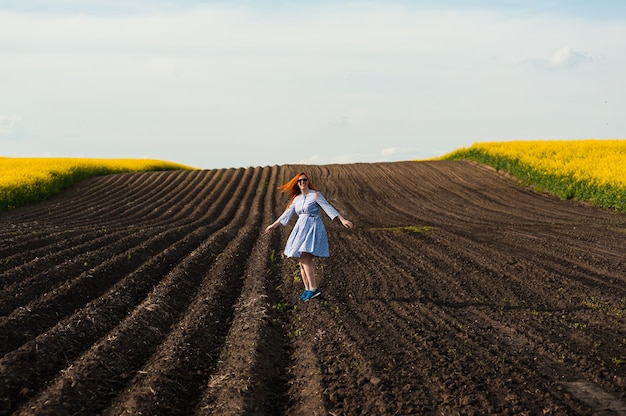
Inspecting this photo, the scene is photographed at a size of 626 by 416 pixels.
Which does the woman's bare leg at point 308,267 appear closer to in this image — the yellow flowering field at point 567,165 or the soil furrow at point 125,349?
the soil furrow at point 125,349

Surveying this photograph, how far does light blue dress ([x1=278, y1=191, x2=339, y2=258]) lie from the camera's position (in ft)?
31.3

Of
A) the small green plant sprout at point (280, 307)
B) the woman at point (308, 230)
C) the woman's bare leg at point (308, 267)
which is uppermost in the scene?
the woman at point (308, 230)

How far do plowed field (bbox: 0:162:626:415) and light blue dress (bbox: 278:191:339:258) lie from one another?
32.8 inches

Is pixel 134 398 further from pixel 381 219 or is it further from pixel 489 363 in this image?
pixel 381 219

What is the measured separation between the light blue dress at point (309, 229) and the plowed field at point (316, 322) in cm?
83

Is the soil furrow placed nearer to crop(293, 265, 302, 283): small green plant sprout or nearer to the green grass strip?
crop(293, 265, 302, 283): small green plant sprout

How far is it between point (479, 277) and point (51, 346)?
763 cm

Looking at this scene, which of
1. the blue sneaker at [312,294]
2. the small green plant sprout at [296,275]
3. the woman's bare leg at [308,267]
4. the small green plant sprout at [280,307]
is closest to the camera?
the small green plant sprout at [280,307]

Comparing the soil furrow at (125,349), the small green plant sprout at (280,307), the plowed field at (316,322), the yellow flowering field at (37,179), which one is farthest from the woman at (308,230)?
the yellow flowering field at (37,179)

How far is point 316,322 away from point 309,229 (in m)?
1.68

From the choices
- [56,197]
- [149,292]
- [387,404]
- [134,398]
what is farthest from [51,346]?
[56,197]

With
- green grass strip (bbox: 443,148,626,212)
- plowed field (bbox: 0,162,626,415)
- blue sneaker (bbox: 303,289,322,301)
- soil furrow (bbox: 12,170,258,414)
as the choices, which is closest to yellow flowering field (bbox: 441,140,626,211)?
green grass strip (bbox: 443,148,626,212)

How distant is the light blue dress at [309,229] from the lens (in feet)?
31.3

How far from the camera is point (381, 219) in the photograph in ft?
74.3
